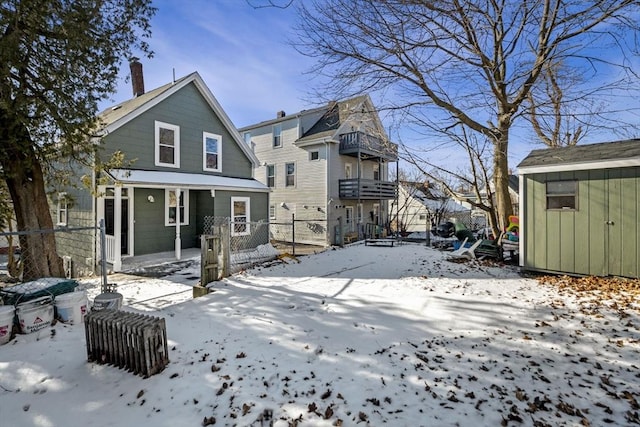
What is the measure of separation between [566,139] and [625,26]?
9.80 m

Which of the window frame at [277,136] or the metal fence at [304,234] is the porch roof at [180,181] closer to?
the metal fence at [304,234]

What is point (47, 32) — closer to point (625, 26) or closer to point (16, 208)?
point (16, 208)

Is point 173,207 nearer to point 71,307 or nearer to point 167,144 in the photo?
point 167,144

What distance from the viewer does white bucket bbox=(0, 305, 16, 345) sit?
410cm

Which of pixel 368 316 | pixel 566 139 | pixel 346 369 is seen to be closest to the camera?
pixel 346 369

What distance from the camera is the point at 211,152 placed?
47.2 feet

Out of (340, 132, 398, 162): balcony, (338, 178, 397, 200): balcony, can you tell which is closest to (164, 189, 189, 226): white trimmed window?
(338, 178, 397, 200): balcony

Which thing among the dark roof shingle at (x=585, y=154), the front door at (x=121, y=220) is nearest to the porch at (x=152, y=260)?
the front door at (x=121, y=220)

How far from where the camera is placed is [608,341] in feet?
13.1

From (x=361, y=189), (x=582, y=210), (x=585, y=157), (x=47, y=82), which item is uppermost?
(x=47, y=82)

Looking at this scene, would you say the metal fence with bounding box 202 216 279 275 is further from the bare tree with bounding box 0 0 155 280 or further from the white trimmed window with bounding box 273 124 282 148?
the white trimmed window with bounding box 273 124 282 148

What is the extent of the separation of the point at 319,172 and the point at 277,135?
15.4 ft

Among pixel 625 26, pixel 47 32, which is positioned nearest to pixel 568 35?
pixel 625 26

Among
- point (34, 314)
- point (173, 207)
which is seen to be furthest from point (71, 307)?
point (173, 207)
